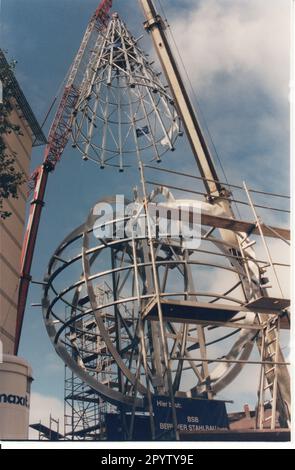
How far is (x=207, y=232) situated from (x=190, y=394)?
8.96 metres

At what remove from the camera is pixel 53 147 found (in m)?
49.7

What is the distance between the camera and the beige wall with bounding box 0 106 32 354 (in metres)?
28.7

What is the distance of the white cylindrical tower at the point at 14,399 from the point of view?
1262 cm

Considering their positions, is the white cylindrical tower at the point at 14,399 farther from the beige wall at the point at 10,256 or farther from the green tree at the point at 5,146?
the beige wall at the point at 10,256

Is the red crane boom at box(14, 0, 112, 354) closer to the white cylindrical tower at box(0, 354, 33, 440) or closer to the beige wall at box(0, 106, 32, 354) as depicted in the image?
the beige wall at box(0, 106, 32, 354)

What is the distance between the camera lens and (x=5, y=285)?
29375 millimetres

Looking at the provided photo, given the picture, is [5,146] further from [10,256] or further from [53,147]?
[53,147]

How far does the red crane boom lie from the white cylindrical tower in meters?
26.2

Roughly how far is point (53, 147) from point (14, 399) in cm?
3924

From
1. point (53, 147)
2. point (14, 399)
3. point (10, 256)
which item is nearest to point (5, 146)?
point (14, 399)

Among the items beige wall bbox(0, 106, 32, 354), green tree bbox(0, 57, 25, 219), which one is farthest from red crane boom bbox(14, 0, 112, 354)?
green tree bbox(0, 57, 25, 219)

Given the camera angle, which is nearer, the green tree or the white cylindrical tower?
the white cylindrical tower

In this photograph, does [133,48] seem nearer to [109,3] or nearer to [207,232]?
[207,232]

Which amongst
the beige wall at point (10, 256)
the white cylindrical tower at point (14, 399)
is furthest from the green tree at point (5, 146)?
the beige wall at point (10, 256)
